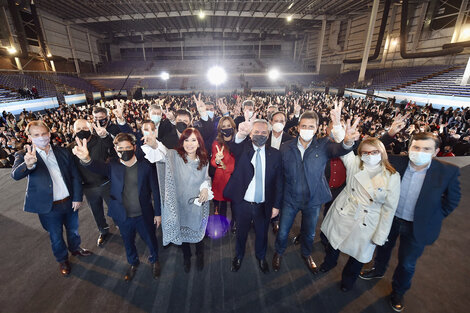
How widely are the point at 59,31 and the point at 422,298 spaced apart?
36.5 meters

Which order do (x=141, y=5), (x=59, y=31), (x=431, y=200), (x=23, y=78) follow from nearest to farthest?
1. (x=431, y=200)
2. (x=23, y=78)
3. (x=141, y=5)
4. (x=59, y=31)

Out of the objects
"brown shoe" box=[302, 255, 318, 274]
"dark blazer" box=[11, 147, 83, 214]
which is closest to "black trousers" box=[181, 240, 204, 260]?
"brown shoe" box=[302, 255, 318, 274]

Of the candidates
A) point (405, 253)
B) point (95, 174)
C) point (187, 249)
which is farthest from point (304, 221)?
point (95, 174)

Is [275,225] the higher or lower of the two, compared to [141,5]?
lower

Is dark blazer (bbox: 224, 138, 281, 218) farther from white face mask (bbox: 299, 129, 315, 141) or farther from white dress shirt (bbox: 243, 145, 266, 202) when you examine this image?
white face mask (bbox: 299, 129, 315, 141)

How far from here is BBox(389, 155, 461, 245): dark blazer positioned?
6.31 feet

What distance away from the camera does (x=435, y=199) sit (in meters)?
1.95

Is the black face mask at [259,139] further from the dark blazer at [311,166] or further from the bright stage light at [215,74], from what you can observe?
the bright stage light at [215,74]

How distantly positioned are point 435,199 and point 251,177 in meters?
1.82

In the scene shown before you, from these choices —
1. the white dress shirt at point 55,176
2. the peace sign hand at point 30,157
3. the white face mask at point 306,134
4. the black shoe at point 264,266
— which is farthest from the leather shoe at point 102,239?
the white face mask at point 306,134

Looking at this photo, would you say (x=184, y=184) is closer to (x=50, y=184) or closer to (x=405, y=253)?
(x=50, y=184)

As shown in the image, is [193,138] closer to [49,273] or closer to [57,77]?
[49,273]

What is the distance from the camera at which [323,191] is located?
8.41 feet

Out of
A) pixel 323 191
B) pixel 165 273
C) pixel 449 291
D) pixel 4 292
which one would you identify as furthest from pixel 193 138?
pixel 449 291
